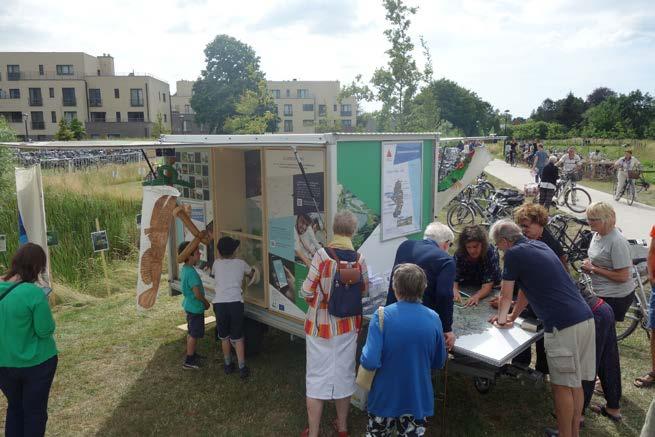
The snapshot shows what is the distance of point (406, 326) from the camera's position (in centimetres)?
290

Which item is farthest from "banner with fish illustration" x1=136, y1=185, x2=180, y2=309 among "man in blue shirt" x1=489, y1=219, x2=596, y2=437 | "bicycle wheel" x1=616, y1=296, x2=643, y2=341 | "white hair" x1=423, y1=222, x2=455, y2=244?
"bicycle wheel" x1=616, y1=296, x2=643, y2=341

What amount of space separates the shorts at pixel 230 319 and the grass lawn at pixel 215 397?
49 centimetres

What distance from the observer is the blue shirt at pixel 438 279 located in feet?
11.2

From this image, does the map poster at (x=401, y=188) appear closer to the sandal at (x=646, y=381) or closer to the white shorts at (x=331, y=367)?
the white shorts at (x=331, y=367)

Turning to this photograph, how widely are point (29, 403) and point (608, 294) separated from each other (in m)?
4.75

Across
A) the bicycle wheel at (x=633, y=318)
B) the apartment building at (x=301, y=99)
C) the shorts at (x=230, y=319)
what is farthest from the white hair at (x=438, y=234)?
the apartment building at (x=301, y=99)

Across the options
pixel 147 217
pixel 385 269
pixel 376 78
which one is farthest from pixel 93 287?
pixel 376 78

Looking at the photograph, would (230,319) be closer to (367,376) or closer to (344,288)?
(344,288)

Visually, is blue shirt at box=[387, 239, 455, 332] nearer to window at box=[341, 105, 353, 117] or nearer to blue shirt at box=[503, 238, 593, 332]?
blue shirt at box=[503, 238, 593, 332]

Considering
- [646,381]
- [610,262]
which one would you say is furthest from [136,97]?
[646,381]

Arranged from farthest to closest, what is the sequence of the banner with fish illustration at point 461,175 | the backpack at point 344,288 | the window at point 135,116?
Answer: the window at point 135,116
the banner with fish illustration at point 461,175
the backpack at point 344,288

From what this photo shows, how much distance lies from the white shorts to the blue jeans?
1869 millimetres

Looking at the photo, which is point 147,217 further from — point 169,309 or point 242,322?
point 169,309

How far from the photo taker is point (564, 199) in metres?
14.3
